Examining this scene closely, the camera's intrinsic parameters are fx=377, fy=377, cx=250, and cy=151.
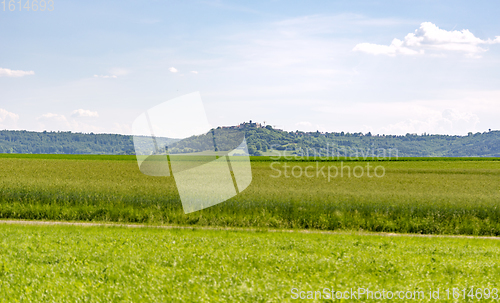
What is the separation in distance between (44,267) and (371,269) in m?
9.21

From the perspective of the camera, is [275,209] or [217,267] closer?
[217,267]

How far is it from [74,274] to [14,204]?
14.7 meters

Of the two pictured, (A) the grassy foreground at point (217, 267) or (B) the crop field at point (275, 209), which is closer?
(A) the grassy foreground at point (217, 267)

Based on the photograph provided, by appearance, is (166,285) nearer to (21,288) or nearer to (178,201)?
(21,288)

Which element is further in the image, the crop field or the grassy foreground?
the crop field

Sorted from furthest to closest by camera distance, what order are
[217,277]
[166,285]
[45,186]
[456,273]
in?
[45,186], [456,273], [217,277], [166,285]

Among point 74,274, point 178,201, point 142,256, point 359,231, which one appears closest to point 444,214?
point 359,231

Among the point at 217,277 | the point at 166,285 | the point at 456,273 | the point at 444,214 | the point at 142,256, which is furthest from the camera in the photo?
the point at 444,214

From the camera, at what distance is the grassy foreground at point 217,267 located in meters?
8.88

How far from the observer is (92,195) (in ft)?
74.9

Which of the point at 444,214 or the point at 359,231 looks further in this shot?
the point at 444,214

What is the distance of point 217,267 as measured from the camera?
10.8 meters

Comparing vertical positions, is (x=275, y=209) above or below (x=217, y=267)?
below

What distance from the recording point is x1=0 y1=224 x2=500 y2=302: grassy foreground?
888 cm
